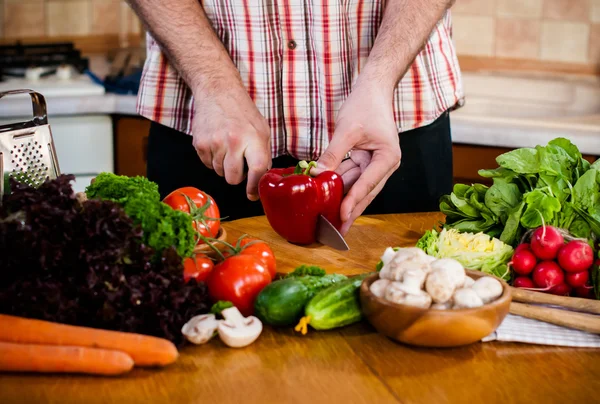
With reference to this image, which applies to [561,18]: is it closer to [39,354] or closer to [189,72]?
[189,72]

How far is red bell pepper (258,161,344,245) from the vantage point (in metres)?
1.53

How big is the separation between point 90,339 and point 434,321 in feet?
1.44

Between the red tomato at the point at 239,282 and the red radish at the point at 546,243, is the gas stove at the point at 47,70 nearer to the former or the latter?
the red tomato at the point at 239,282

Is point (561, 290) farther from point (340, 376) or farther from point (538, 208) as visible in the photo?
point (340, 376)

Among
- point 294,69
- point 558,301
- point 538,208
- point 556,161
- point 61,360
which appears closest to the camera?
point 61,360

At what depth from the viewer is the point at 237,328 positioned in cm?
106

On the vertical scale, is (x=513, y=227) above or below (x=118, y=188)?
below

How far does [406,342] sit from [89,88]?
189 cm

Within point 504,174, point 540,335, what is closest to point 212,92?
point 504,174

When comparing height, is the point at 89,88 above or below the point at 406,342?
above

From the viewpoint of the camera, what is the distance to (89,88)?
104 inches

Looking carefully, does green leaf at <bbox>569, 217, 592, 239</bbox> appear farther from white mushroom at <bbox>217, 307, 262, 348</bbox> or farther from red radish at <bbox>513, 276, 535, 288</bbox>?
white mushroom at <bbox>217, 307, 262, 348</bbox>

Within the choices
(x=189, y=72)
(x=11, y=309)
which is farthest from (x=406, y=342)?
(x=189, y=72)

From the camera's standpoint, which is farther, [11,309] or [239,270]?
[239,270]
